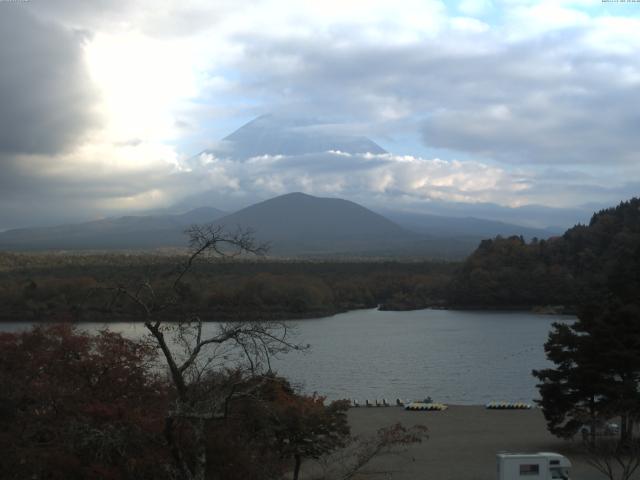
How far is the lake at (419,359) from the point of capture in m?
21.3

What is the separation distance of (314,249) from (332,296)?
6901 cm

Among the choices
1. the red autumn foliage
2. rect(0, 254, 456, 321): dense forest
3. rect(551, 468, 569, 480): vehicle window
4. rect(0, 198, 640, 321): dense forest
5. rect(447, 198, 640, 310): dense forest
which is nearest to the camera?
the red autumn foliage

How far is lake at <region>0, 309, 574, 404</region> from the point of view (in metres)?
21.3

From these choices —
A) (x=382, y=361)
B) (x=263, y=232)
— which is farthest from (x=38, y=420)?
(x=263, y=232)

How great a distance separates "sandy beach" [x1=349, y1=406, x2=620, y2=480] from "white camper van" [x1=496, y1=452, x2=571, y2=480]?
39.7 inches

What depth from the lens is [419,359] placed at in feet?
90.9

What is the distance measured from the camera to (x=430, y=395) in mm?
20719

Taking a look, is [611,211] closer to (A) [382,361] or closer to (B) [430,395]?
(A) [382,361]

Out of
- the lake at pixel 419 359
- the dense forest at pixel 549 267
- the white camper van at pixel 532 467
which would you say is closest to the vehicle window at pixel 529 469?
the white camper van at pixel 532 467

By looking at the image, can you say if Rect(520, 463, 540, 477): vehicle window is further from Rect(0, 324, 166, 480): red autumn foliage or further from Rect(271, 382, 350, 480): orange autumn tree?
Rect(0, 324, 166, 480): red autumn foliage

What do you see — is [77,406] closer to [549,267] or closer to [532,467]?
[532,467]

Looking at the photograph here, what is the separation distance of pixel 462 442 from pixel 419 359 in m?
13.8

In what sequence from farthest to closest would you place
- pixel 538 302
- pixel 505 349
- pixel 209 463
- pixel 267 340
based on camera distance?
pixel 538 302 < pixel 505 349 < pixel 209 463 < pixel 267 340

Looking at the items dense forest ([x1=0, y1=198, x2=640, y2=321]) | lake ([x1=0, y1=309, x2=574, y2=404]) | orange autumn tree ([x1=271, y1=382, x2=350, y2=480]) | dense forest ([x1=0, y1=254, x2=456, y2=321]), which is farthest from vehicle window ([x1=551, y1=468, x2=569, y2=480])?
dense forest ([x1=0, y1=198, x2=640, y2=321])
